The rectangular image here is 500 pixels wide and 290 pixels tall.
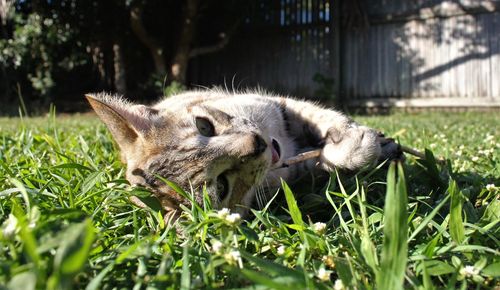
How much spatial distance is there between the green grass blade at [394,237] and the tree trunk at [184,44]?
8.41m

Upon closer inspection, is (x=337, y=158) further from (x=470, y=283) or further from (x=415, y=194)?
(x=470, y=283)

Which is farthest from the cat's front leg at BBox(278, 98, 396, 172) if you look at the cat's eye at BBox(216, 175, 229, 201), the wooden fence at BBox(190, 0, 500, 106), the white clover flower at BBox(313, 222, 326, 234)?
the wooden fence at BBox(190, 0, 500, 106)

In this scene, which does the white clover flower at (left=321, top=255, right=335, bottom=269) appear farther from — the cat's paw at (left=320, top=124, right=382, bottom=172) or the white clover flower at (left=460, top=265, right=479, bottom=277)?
the cat's paw at (left=320, top=124, right=382, bottom=172)

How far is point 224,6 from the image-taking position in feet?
30.3

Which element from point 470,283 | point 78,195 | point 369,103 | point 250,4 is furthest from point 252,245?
point 250,4

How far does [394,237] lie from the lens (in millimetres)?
888

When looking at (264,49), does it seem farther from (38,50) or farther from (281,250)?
(281,250)

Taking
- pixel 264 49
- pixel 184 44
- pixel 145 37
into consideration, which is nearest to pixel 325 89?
pixel 264 49

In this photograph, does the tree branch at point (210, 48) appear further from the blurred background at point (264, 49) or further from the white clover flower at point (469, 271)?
the white clover flower at point (469, 271)

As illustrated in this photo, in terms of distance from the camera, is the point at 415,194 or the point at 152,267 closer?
the point at 152,267

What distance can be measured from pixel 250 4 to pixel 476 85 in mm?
4674

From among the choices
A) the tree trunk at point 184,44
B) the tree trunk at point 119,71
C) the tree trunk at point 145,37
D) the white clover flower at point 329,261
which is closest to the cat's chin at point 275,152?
the white clover flower at point 329,261

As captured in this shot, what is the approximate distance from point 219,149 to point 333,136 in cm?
70

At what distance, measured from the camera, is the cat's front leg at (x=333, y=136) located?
1.92 meters
